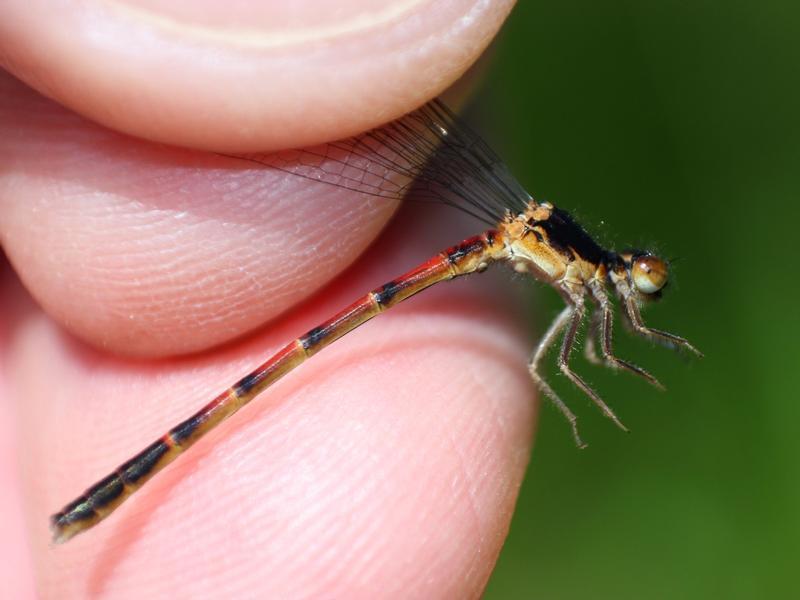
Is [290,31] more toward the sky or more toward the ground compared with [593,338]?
more toward the sky

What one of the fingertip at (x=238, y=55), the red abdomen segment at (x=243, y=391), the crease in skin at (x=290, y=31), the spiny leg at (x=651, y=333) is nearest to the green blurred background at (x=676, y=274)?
the spiny leg at (x=651, y=333)

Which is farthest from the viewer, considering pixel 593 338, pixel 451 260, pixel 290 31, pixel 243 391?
pixel 593 338

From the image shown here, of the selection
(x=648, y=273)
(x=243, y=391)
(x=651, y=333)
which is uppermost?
(x=243, y=391)

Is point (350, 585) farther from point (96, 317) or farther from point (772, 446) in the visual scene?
point (772, 446)

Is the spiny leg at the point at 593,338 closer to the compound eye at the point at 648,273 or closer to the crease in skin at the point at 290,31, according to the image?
the compound eye at the point at 648,273

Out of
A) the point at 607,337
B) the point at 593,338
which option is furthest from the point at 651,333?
the point at 593,338

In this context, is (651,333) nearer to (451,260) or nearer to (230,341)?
(451,260)

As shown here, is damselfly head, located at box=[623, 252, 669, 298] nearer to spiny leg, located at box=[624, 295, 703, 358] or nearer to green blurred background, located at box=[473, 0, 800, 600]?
spiny leg, located at box=[624, 295, 703, 358]

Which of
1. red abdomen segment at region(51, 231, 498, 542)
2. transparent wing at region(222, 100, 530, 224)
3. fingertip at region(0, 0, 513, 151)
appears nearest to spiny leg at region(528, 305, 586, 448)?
red abdomen segment at region(51, 231, 498, 542)
